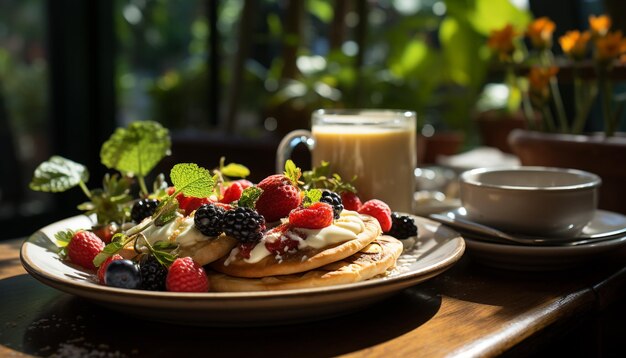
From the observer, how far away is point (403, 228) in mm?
1086

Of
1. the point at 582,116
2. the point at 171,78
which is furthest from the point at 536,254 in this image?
the point at 171,78

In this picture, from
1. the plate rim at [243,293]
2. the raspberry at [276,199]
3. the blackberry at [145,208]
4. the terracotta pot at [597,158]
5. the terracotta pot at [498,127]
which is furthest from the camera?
the terracotta pot at [498,127]

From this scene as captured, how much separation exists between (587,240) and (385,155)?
399mm

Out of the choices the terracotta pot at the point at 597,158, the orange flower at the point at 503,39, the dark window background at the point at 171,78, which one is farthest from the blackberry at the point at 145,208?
the dark window background at the point at 171,78

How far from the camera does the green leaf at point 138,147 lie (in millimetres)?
1267

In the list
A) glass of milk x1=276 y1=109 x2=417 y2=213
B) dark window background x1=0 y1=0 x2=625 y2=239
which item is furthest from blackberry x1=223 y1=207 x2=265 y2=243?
dark window background x1=0 y1=0 x2=625 y2=239

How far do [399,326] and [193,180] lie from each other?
0.33 meters

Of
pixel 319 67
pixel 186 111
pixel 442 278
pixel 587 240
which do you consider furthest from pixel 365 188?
pixel 186 111

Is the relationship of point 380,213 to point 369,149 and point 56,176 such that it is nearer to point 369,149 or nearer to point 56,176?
point 369,149

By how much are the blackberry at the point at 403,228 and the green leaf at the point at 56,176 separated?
1.71 ft

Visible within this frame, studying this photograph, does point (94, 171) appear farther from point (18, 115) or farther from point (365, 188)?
point (365, 188)

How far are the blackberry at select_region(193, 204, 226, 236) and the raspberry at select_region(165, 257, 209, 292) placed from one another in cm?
5

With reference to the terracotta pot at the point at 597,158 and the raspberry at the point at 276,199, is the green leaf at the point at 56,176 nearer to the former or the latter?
the raspberry at the point at 276,199

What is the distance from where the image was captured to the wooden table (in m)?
0.77
